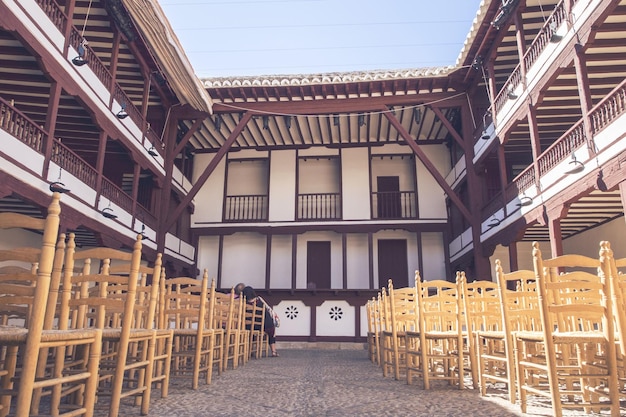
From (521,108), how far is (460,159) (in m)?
4.29

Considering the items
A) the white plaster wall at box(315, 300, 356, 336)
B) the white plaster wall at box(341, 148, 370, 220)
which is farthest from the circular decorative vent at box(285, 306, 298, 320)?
the white plaster wall at box(341, 148, 370, 220)

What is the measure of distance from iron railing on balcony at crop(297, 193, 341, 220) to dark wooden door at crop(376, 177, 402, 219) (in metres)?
1.49

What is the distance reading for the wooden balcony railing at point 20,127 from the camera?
6.63 meters

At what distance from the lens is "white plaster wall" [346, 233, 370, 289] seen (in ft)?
50.2

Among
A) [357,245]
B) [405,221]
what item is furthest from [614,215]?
[357,245]

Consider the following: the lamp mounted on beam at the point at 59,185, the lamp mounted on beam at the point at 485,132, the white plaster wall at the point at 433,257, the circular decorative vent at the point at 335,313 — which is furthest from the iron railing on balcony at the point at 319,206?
the lamp mounted on beam at the point at 59,185

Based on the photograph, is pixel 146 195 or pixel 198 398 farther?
pixel 146 195

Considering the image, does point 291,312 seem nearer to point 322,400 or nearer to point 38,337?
point 322,400

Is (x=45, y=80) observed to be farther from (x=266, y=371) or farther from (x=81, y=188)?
(x=266, y=371)

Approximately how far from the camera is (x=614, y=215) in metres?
10.8

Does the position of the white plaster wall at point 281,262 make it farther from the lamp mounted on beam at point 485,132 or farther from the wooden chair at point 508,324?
the wooden chair at point 508,324

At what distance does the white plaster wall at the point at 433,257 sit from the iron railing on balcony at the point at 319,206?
10.2 feet

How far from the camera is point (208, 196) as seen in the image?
16.3m

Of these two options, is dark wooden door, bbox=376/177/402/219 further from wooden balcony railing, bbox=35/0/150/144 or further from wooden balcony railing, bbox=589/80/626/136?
wooden balcony railing, bbox=589/80/626/136
